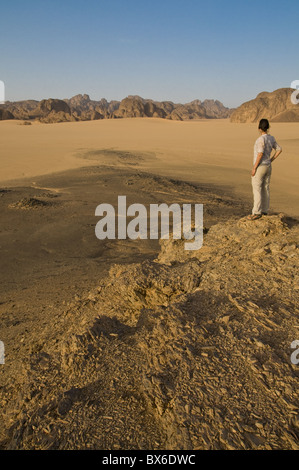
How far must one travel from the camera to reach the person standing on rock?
376 centimetres

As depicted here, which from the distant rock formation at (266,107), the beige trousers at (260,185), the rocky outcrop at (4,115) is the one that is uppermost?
the distant rock formation at (266,107)

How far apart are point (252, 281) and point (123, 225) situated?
488 cm

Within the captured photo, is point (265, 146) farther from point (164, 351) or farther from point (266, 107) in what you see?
point (266, 107)

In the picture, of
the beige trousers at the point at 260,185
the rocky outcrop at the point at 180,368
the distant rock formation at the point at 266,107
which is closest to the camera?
the rocky outcrop at the point at 180,368

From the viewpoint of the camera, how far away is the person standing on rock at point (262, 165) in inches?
148

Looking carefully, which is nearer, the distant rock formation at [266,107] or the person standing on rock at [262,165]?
the person standing on rock at [262,165]

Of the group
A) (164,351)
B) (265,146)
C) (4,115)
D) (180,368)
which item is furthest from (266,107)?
(180,368)

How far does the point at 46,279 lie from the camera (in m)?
4.77

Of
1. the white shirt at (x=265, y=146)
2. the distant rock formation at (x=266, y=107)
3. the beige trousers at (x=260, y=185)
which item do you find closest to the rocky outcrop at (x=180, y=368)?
the beige trousers at (x=260, y=185)

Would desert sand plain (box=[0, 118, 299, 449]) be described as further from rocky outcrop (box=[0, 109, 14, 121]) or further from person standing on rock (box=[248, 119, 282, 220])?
rocky outcrop (box=[0, 109, 14, 121])

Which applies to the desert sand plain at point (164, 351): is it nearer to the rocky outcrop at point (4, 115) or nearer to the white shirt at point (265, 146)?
the white shirt at point (265, 146)

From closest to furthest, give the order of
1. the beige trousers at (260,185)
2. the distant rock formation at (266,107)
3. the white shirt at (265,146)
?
the white shirt at (265,146), the beige trousers at (260,185), the distant rock formation at (266,107)
